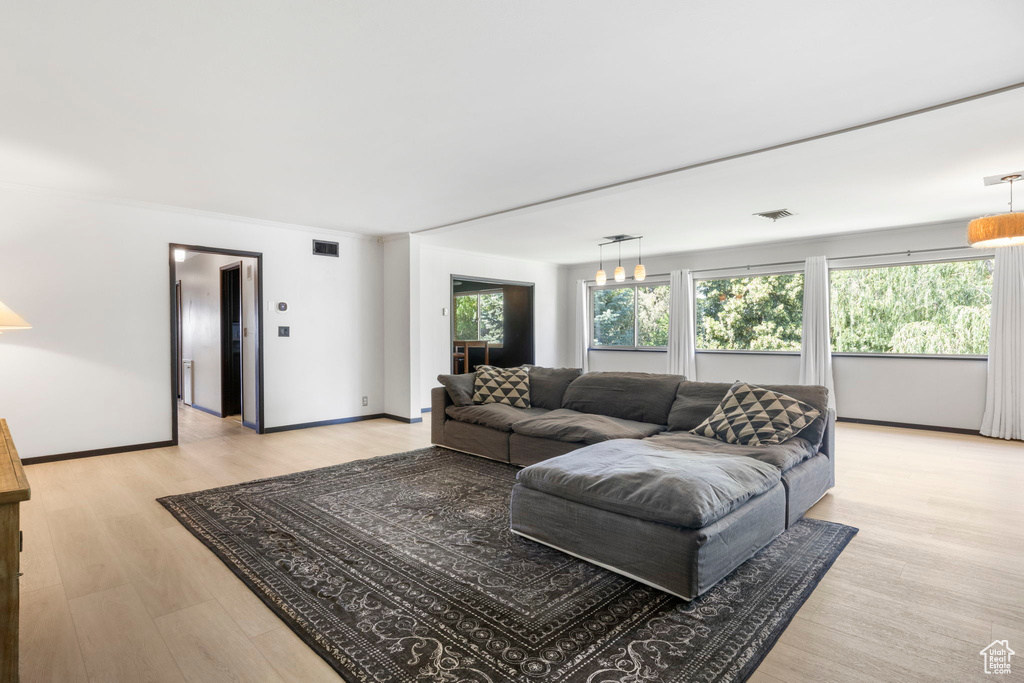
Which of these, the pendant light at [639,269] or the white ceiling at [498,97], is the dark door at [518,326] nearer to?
the pendant light at [639,269]

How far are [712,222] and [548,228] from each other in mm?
1863

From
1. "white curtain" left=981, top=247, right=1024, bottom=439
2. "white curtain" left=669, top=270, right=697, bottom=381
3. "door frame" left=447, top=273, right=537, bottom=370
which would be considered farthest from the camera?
"white curtain" left=669, top=270, right=697, bottom=381

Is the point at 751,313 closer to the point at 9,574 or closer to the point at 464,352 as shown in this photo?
the point at 464,352

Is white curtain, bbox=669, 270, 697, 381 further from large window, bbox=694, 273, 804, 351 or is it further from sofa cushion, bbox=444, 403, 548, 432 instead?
sofa cushion, bbox=444, 403, 548, 432

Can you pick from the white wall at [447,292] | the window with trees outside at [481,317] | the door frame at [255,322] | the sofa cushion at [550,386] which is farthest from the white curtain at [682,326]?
the door frame at [255,322]

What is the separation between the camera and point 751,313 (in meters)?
7.51

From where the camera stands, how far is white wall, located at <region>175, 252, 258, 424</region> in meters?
6.04

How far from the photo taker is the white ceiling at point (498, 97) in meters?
2.04

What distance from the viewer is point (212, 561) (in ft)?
8.43

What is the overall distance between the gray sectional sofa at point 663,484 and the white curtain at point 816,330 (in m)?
3.55

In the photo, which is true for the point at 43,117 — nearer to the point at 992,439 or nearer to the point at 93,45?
the point at 93,45

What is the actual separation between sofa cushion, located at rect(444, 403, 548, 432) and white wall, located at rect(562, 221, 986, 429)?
4117mm

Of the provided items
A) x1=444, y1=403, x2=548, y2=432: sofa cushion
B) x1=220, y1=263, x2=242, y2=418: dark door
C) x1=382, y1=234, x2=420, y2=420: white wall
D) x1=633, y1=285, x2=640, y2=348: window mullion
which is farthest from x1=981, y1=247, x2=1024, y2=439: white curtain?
x1=220, y1=263, x2=242, y2=418: dark door

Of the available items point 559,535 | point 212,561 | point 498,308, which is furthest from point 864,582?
point 498,308
